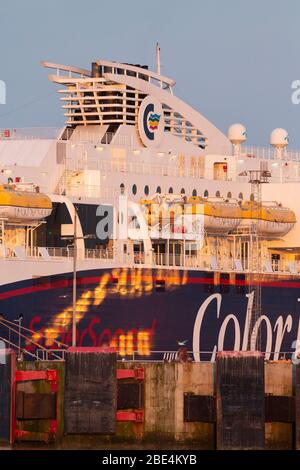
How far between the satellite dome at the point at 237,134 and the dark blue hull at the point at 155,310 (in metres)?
10.4

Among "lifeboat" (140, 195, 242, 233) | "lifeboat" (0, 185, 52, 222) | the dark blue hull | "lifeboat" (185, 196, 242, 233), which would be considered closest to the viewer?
the dark blue hull

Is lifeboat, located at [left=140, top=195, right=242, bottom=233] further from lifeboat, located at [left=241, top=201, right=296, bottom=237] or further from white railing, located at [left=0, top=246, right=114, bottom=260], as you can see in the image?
white railing, located at [left=0, top=246, right=114, bottom=260]

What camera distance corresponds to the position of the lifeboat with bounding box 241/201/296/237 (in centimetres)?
9112

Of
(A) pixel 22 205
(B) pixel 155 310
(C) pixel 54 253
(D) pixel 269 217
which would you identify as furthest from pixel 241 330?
(A) pixel 22 205

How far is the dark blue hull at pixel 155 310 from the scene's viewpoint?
265 feet

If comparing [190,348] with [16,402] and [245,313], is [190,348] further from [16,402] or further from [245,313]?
[16,402]

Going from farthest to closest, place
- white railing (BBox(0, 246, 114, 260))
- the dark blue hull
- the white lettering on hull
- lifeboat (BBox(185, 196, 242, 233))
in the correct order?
lifeboat (BBox(185, 196, 242, 233))
the white lettering on hull
white railing (BBox(0, 246, 114, 260))
the dark blue hull

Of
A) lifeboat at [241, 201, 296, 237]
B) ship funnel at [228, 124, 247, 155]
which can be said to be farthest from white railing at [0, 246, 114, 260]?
ship funnel at [228, 124, 247, 155]

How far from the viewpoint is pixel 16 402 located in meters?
67.2

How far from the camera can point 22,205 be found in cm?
8194

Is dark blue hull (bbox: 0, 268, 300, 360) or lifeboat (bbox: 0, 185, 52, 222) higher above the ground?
lifeboat (bbox: 0, 185, 52, 222)

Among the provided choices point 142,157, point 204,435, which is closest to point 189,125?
point 142,157

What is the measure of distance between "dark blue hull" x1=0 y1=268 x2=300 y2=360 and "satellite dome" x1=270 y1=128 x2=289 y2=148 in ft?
39.9

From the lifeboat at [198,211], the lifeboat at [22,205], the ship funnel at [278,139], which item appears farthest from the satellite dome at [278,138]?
the lifeboat at [22,205]
